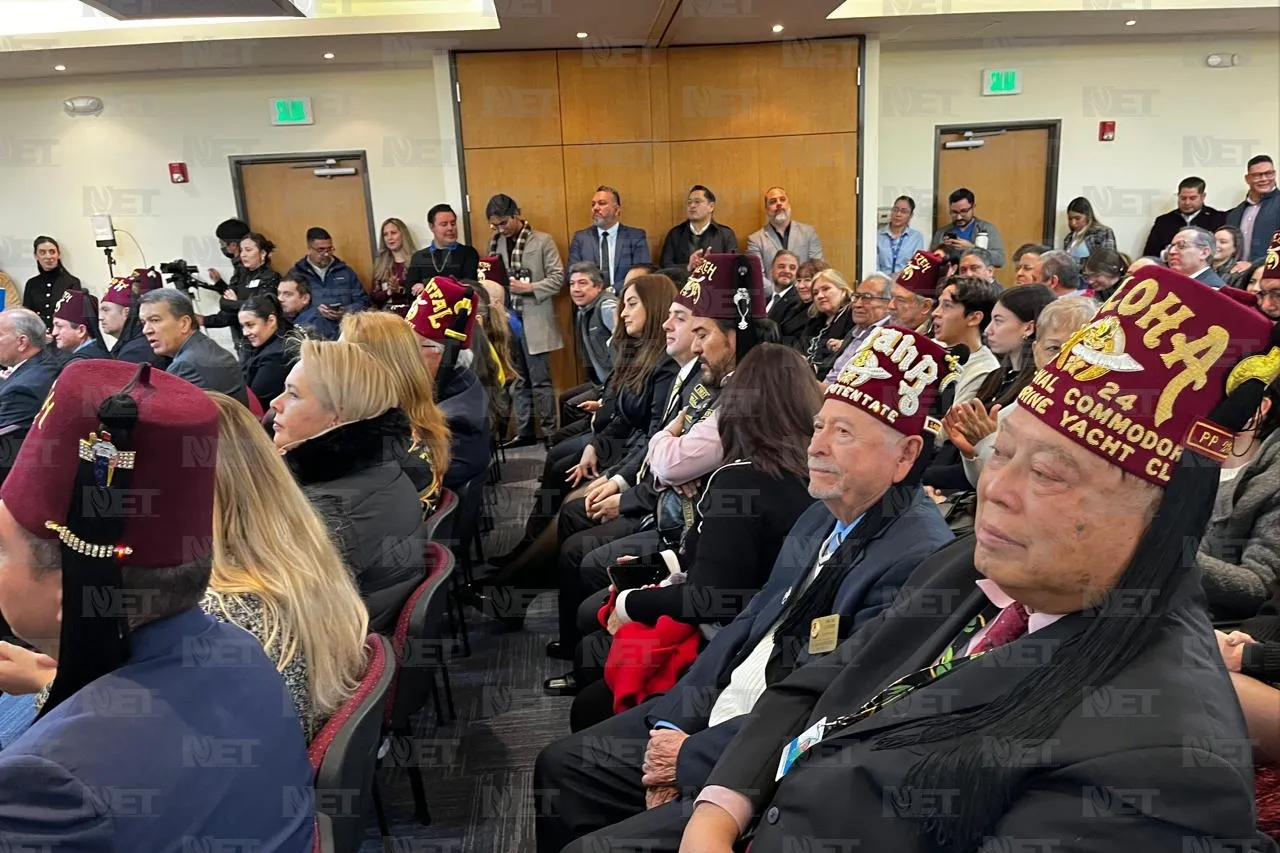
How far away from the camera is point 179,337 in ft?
12.8

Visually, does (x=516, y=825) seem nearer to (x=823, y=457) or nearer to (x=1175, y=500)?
(x=823, y=457)

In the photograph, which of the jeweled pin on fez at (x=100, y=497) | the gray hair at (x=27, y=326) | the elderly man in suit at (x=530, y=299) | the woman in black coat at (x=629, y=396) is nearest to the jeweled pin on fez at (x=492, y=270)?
the elderly man in suit at (x=530, y=299)

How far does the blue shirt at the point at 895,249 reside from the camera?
703 centimetres

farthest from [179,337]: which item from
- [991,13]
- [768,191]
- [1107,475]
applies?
[991,13]

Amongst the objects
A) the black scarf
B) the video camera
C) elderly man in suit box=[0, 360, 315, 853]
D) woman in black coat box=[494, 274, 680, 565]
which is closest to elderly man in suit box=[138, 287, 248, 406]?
woman in black coat box=[494, 274, 680, 565]

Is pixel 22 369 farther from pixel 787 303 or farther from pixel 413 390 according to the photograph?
pixel 787 303

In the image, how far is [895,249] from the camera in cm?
707

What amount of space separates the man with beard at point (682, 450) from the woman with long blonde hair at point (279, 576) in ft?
3.98

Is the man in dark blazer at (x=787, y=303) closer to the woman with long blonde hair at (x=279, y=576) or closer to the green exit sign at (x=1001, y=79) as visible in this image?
the green exit sign at (x=1001, y=79)

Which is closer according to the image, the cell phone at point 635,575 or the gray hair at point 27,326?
the cell phone at point 635,575

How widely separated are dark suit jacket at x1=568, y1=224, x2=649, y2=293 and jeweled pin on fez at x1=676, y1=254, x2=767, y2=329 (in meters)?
3.65

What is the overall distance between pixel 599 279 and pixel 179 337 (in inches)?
106

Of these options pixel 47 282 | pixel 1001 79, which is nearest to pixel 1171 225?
pixel 1001 79

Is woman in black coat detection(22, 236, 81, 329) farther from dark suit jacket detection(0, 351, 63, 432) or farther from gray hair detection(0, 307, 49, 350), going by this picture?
dark suit jacket detection(0, 351, 63, 432)
